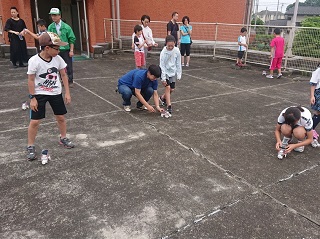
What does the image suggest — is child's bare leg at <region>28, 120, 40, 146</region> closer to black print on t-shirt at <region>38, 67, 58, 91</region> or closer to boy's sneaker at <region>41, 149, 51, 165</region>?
boy's sneaker at <region>41, 149, 51, 165</region>

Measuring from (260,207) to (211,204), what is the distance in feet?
1.53

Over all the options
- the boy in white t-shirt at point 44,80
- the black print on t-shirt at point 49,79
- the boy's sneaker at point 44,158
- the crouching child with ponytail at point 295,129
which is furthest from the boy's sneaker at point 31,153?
the crouching child with ponytail at point 295,129

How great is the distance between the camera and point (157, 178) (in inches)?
123

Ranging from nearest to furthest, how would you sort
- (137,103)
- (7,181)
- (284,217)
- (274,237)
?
(274,237)
(284,217)
(7,181)
(137,103)

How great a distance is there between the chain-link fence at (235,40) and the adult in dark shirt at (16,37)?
11.8ft

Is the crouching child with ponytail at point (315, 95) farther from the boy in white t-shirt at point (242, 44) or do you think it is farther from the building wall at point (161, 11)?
the building wall at point (161, 11)

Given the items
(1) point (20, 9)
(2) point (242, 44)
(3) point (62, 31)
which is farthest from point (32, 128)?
(2) point (242, 44)

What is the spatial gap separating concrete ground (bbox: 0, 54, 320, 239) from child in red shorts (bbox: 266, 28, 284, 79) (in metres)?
3.36

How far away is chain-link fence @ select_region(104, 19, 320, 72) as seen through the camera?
8.71 metres

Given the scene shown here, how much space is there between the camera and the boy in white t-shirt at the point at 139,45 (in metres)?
7.38

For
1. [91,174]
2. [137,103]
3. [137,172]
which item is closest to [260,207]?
[137,172]

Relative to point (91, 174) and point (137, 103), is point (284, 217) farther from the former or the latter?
point (137, 103)

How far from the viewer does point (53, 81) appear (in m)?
3.38

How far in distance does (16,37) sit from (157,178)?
24.8ft
